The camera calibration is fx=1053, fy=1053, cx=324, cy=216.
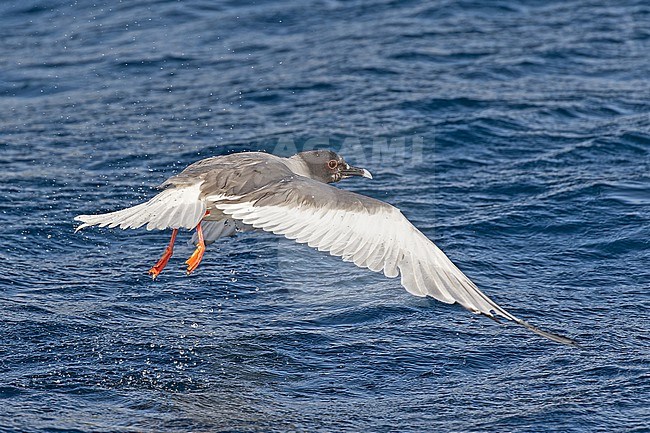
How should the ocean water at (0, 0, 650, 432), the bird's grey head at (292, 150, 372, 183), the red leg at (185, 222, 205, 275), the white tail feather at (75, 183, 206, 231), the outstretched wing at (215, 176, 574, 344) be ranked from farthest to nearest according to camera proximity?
the bird's grey head at (292, 150, 372, 183)
the red leg at (185, 222, 205, 275)
the white tail feather at (75, 183, 206, 231)
the ocean water at (0, 0, 650, 432)
the outstretched wing at (215, 176, 574, 344)

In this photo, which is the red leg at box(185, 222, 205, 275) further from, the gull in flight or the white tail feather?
the white tail feather

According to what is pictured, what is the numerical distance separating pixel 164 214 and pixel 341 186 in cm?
375

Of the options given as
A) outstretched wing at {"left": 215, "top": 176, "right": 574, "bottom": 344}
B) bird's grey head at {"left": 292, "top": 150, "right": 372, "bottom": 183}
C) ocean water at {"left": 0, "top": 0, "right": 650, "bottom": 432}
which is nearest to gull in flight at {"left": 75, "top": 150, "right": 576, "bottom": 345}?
outstretched wing at {"left": 215, "top": 176, "right": 574, "bottom": 344}

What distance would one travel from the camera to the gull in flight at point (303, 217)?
6.16 m

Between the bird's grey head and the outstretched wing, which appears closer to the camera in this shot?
the outstretched wing

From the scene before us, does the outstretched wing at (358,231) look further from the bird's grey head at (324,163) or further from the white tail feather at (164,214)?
the bird's grey head at (324,163)

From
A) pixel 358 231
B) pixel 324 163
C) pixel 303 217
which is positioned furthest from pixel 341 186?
pixel 358 231

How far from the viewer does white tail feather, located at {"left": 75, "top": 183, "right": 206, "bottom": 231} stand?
6691 millimetres

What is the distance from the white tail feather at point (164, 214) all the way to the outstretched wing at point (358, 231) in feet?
0.60

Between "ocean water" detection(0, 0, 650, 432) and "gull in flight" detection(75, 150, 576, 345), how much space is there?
68 cm

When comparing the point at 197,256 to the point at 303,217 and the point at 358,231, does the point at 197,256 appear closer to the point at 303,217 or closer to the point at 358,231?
the point at 303,217

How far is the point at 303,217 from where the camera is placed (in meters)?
6.65

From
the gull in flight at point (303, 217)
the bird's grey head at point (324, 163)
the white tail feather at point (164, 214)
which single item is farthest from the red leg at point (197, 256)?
the bird's grey head at point (324, 163)

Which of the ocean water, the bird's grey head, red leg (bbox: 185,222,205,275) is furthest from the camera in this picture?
the bird's grey head
